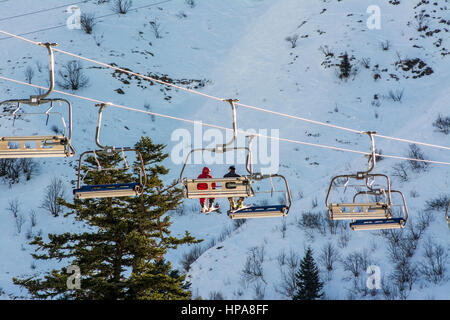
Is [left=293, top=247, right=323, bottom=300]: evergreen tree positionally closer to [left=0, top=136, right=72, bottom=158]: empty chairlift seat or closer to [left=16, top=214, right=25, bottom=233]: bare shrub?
[left=16, top=214, right=25, bottom=233]: bare shrub

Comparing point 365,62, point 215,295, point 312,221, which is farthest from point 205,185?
point 365,62

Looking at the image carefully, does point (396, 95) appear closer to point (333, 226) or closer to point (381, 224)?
point (333, 226)

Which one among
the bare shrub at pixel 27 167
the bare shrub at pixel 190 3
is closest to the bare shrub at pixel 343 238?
the bare shrub at pixel 27 167

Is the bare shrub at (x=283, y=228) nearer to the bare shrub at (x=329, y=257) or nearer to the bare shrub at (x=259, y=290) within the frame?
the bare shrub at (x=329, y=257)

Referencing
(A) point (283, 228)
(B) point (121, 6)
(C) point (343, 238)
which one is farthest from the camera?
(B) point (121, 6)

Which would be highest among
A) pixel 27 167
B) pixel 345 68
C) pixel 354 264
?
pixel 345 68
